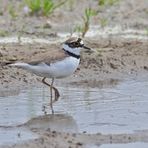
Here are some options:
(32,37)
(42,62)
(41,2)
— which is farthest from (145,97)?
(41,2)

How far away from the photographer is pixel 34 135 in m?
7.71

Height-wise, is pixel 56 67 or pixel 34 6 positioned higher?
pixel 34 6

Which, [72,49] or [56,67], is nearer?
[56,67]

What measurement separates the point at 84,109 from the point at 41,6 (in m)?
4.56

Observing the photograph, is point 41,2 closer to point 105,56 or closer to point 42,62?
point 105,56

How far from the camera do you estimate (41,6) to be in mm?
13133

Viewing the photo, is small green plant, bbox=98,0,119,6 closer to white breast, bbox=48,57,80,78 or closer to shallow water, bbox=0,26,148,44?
shallow water, bbox=0,26,148,44

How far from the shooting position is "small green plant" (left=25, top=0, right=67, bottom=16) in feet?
42.4

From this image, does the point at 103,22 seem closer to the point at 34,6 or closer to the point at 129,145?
the point at 34,6

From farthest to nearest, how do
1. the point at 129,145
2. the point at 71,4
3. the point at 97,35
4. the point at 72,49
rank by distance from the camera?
the point at 71,4 < the point at 97,35 < the point at 72,49 < the point at 129,145

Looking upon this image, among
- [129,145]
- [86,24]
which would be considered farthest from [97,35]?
[129,145]

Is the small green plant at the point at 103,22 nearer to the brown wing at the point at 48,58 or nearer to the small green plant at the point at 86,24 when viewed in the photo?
the small green plant at the point at 86,24

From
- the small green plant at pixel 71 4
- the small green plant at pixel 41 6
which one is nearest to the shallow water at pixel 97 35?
the small green plant at pixel 41 6

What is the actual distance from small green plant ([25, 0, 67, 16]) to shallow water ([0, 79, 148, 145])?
9.60ft
